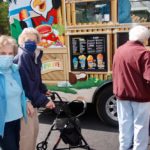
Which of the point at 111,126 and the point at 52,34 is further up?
the point at 52,34

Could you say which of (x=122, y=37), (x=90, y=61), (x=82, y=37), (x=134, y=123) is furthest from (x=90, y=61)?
(x=134, y=123)

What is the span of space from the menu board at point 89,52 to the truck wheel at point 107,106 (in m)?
0.41

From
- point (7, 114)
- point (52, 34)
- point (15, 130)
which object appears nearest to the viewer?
point (7, 114)

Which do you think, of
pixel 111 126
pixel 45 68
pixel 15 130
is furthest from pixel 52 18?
→ pixel 15 130

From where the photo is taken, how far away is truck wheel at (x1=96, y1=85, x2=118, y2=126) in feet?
17.7

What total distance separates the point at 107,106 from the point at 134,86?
1.76m

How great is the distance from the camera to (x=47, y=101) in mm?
3473

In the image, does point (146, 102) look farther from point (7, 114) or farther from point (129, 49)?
point (7, 114)

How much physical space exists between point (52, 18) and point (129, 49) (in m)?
1.94

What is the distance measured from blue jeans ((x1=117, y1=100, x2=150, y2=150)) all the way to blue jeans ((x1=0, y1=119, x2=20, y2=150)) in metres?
1.31

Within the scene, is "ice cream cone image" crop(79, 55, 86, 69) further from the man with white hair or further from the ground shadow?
the man with white hair

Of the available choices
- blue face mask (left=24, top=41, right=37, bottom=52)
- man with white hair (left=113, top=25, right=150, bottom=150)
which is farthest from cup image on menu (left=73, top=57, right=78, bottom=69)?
blue face mask (left=24, top=41, right=37, bottom=52)

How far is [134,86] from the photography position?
3.77 meters

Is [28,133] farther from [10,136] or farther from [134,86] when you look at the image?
[134,86]
